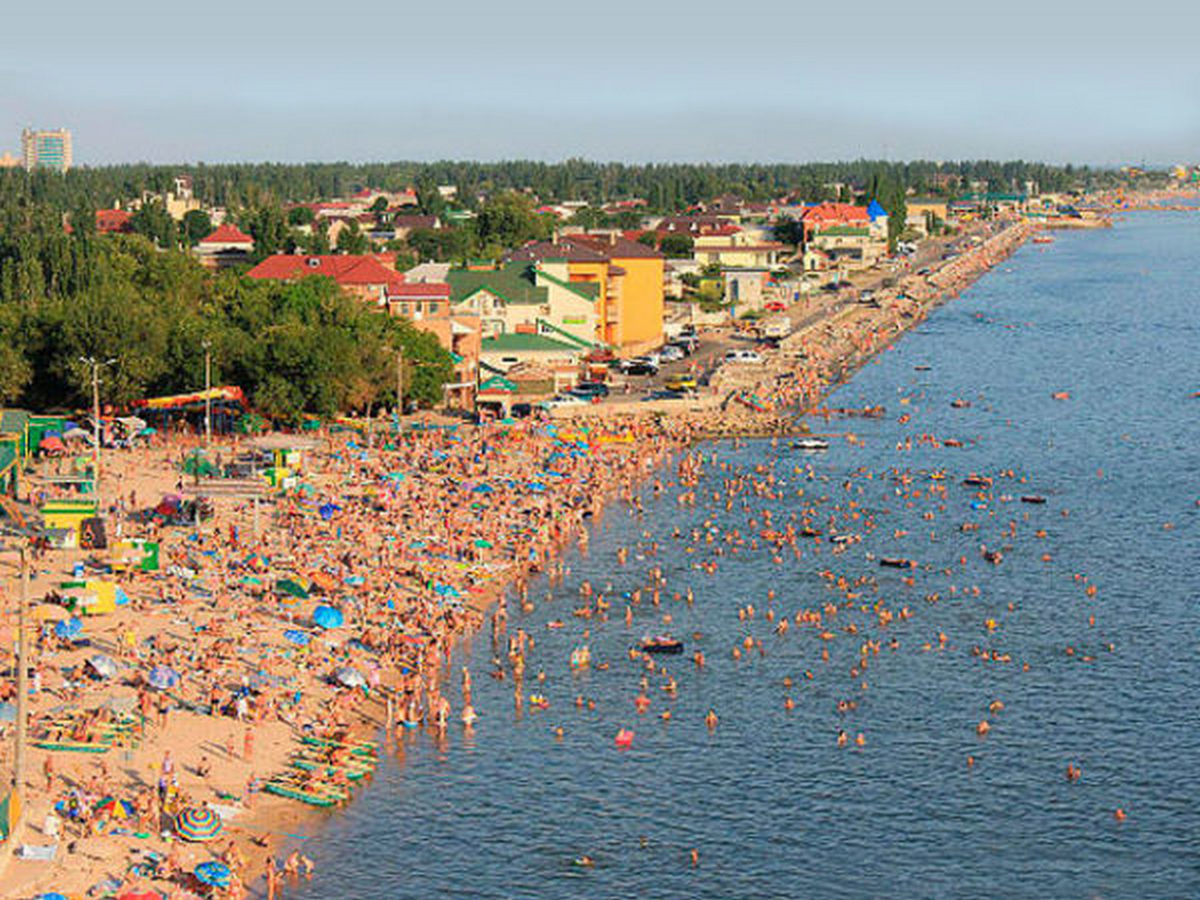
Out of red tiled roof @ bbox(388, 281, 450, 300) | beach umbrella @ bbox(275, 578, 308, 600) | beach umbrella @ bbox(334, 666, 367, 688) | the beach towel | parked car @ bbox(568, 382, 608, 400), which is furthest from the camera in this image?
red tiled roof @ bbox(388, 281, 450, 300)

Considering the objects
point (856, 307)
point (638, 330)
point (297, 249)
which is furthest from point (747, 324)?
point (297, 249)

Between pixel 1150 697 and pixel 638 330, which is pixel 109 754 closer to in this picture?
pixel 1150 697

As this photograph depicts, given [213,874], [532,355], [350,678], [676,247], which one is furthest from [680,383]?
[676,247]

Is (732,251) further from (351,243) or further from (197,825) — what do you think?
(197,825)

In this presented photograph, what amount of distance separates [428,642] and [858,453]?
134ft

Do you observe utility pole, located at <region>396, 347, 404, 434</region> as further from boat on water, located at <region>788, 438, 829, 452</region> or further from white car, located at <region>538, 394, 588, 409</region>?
boat on water, located at <region>788, 438, 829, 452</region>

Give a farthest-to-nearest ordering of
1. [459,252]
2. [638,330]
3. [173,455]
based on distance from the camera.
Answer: [459,252] < [638,330] < [173,455]

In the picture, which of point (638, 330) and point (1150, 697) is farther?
point (638, 330)

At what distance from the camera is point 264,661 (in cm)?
5022

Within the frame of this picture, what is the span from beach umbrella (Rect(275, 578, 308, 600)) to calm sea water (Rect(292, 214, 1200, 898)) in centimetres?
633

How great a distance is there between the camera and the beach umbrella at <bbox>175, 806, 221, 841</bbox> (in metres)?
38.8

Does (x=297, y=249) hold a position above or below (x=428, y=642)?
above

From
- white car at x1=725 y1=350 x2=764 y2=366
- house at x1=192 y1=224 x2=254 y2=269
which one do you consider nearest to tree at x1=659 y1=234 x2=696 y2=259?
house at x1=192 y1=224 x2=254 y2=269

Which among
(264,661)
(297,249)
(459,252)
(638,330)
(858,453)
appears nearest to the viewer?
(264,661)
